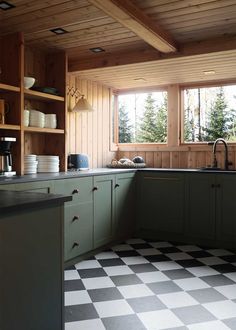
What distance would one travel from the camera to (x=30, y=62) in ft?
A: 12.3

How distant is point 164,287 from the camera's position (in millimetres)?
2816

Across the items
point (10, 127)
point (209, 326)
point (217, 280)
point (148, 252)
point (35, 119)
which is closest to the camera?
point (209, 326)

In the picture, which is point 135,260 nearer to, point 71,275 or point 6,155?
point 71,275

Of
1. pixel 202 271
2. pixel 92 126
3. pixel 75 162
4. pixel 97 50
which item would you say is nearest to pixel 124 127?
pixel 92 126

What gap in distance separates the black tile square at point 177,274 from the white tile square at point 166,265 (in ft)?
0.25

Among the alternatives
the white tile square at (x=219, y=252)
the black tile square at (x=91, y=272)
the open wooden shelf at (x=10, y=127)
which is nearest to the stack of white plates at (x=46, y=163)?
the open wooden shelf at (x=10, y=127)

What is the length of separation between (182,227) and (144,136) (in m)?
1.64

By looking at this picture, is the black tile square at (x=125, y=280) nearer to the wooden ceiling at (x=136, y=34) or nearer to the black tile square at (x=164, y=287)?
the black tile square at (x=164, y=287)

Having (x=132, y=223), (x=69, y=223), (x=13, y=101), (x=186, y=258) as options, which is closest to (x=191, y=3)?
(x=13, y=101)

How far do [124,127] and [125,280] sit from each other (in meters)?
2.88

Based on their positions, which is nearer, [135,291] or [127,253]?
[135,291]

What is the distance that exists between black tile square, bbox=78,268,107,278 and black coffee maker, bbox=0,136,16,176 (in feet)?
3.57

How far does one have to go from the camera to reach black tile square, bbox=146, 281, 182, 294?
2.73m

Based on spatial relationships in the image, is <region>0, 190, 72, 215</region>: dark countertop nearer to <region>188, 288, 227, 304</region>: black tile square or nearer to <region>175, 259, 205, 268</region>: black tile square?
<region>188, 288, 227, 304</region>: black tile square
